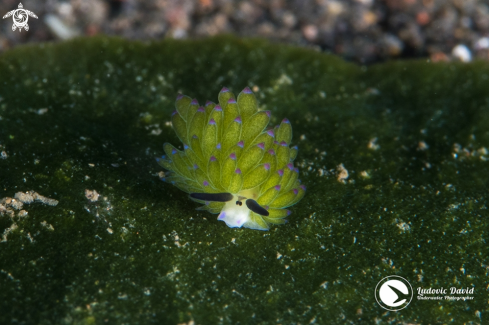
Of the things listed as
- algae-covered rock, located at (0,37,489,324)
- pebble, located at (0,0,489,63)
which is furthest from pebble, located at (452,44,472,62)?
algae-covered rock, located at (0,37,489,324)

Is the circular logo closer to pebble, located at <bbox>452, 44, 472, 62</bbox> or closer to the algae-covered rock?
the algae-covered rock

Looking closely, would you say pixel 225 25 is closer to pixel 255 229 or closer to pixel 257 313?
pixel 255 229

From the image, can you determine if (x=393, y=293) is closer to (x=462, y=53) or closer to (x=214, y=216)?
(x=214, y=216)

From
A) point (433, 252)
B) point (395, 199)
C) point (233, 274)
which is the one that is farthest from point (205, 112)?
point (433, 252)

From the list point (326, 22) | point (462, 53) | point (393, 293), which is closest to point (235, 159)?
point (393, 293)

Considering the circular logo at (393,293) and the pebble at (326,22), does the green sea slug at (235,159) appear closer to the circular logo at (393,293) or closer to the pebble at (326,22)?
the circular logo at (393,293)

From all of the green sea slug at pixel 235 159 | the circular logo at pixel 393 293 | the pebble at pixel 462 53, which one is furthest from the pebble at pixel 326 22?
the circular logo at pixel 393 293

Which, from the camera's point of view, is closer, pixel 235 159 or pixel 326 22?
pixel 235 159
